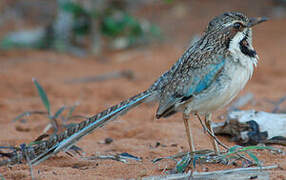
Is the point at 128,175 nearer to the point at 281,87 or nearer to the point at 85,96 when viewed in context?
the point at 85,96

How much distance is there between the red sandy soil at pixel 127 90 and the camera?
425 cm

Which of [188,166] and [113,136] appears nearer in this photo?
[188,166]

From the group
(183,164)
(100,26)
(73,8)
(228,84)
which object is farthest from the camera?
(100,26)

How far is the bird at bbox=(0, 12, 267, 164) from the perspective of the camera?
13.3 ft

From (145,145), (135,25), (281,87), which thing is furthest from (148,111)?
(135,25)

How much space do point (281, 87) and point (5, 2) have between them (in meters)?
11.5

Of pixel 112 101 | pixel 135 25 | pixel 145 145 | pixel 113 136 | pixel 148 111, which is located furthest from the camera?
pixel 135 25

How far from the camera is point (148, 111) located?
7.27m

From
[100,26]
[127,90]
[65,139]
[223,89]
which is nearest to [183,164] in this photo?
[223,89]

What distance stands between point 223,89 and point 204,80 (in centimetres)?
20

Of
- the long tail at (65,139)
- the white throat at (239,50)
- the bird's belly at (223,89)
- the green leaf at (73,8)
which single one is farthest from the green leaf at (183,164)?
the green leaf at (73,8)

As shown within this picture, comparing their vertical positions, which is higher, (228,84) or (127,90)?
(127,90)

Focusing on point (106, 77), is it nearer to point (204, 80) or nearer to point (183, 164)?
point (204, 80)

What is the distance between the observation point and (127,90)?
8.63m
